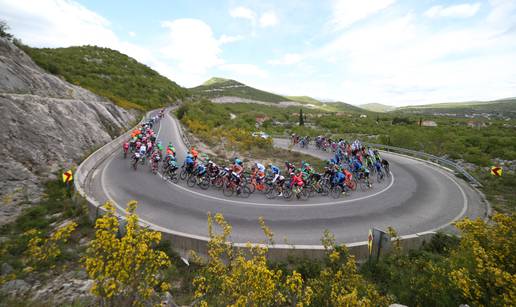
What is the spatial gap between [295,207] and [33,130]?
584 inches

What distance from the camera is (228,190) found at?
45.4 feet

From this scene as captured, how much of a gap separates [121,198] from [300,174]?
9.00m

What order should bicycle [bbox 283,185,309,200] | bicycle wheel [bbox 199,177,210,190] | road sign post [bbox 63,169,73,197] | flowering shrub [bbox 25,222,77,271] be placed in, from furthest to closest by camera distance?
1. bicycle wheel [bbox 199,177,210,190]
2. bicycle [bbox 283,185,309,200]
3. road sign post [bbox 63,169,73,197]
4. flowering shrub [bbox 25,222,77,271]

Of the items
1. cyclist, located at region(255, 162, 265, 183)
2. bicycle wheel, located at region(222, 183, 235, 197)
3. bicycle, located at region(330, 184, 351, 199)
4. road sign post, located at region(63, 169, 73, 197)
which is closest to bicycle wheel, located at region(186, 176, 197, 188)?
bicycle wheel, located at region(222, 183, 235, 197)

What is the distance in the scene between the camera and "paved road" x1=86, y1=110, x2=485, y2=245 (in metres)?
9.23

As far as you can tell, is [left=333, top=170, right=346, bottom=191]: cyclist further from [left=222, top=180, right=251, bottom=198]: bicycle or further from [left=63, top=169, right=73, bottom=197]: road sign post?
[left=63, top=169, right=73, bottom=197]: road sign post

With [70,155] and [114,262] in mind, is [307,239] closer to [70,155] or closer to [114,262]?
[114,262]

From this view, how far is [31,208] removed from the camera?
362 inches

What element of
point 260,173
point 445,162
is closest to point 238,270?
point 260,173

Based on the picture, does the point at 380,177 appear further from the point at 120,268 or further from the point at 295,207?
the point at 120,268

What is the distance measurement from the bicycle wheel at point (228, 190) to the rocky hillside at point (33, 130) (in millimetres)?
8108

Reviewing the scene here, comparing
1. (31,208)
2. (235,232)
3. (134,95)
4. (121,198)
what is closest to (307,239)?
(235,232)

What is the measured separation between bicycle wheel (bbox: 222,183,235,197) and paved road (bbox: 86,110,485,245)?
0.54m

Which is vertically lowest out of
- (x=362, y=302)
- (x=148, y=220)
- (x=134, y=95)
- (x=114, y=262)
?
(x=148, y=220)
